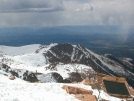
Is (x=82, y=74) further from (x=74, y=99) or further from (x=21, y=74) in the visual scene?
(x=74, y=99)

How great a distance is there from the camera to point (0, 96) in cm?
2356

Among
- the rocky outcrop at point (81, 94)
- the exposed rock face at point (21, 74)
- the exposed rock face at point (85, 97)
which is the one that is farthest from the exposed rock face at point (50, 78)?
the exposed rock face at point (85, 97)

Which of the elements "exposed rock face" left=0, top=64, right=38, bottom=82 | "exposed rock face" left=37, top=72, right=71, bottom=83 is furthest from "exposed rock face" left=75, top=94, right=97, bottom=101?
"exposed rock face" left=37, top=72, right=71, bottom=83

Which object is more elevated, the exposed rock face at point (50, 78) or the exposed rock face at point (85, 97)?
the exposed rock face at point (85, 97)

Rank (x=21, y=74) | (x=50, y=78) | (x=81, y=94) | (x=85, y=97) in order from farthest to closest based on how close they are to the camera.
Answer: (x=50, y=78), (x=21, y=74), (x=81, y=94), (x=85, y=97)

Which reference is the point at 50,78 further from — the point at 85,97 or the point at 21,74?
the point at 85,97

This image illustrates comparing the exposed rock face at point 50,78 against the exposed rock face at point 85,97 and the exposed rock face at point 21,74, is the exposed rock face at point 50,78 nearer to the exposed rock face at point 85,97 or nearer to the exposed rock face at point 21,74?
the exposed rock face at point 21,74

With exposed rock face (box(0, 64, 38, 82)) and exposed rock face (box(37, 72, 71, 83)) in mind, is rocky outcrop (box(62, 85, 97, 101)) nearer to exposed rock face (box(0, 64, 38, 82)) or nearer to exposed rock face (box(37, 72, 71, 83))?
exposed rock face (box(0, 64, 38, 82))

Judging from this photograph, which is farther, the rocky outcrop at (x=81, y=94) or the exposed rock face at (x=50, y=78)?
the exposed rock face at (x=50, y=78)

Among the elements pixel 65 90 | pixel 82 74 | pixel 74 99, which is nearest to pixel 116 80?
pixel 65 90

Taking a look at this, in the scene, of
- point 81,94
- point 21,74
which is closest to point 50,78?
point 21,74

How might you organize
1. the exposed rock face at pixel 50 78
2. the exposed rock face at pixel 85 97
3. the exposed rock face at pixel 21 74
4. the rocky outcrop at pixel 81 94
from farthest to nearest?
the exposed rock face at pixel 50 78, the exposed rock face at pixel 21 74, the rocky outcrop at pixel 81 94, the exposed rock face at pixel 85 97

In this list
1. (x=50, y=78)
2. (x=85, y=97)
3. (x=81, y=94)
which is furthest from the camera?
(x=50, y=78)

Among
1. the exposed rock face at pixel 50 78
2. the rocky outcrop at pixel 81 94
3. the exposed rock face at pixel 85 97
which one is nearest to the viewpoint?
the exposed rock face at pixel 85 97
